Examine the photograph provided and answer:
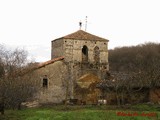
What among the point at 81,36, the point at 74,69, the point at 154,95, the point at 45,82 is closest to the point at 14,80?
the point at 45,82

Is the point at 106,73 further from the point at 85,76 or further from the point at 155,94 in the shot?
the point at 155,94

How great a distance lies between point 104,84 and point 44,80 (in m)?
5.90

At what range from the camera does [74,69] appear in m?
32.7

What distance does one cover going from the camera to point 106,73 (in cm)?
3381

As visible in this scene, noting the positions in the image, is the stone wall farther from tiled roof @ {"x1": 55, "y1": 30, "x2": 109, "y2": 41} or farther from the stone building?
tiled roof @ {"x1": 55, "y1": 30, "x2": 109, "y2": 41}

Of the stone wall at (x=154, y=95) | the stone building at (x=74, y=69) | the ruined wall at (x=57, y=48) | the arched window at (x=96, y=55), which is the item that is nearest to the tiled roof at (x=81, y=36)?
the stone building at (x=74, y=69)

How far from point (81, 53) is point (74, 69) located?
6.22 feet

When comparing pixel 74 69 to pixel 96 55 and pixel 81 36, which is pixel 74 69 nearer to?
pixel 96 55

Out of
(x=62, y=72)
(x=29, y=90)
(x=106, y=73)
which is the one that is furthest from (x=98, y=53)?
(x=29, y=90)

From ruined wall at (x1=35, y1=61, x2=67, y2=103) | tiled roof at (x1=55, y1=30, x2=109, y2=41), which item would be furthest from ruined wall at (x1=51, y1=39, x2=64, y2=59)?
ruined wall at (x1=35, y1=61, x2=67, y2=103)

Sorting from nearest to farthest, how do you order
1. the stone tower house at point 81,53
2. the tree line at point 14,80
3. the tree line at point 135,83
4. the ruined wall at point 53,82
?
the tree line at point 14,80
the tree line at point 135,83
the ruined wall at point 53,82
the stone tower house at point 81,53

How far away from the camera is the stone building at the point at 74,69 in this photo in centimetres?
3122

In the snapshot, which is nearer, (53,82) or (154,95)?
(154,95)

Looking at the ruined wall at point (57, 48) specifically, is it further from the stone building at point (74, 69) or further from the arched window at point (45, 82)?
the arched window at point (45, 82)
